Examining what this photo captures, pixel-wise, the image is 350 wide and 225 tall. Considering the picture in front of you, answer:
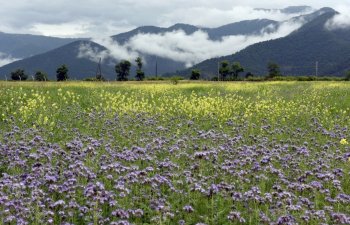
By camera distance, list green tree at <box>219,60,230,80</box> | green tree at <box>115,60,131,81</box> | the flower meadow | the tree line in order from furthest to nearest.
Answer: green tree at <box>115,60,131,81</box>
green tree at <box>219,60,230,80</box>
the tree line
the flower meadow

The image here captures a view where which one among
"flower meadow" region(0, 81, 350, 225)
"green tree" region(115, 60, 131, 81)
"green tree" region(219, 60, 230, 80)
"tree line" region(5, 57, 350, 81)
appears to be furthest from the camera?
"green tree" region(115, 60, 131, 81)

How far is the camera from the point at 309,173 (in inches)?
297

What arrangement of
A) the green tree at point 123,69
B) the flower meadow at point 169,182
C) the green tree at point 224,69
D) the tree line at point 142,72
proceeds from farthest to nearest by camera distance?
the green tree at point 123,69 → the green tree at point 224,69 → the tree line at point 142,72 → the flower meadow at point 169,182

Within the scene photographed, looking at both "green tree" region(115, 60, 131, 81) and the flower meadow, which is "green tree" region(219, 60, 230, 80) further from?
the flower meadow

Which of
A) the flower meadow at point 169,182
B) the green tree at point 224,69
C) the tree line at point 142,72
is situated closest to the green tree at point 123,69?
the tree line at point 142,72

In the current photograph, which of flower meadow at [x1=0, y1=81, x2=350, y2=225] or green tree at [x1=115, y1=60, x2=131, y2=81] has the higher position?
green tree at [x1=115, y1=60, x2=131, y2=81]

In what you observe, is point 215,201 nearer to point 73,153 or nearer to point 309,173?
point 309,173

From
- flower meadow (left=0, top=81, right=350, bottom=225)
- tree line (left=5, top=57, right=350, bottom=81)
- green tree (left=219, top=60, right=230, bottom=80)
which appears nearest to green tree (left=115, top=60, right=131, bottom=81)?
tree line (left=5, top=57, right=350, bottom=81)

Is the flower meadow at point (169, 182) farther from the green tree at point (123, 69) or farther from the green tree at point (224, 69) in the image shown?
the green tree at point (123, 69)

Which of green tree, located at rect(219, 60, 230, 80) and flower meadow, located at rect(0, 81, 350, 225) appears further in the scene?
green tree, located at rect(219, 60, 230, 80)

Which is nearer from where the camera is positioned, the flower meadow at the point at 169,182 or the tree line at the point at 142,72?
the flower meadow at the point at 169,182

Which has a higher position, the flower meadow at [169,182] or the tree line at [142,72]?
the tree line at [142,72]

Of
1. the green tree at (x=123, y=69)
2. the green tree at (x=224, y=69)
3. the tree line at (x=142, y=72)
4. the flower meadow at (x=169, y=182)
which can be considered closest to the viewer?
the flower meadow at (x=169, y=182)

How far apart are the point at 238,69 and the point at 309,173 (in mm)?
Result: 134887
